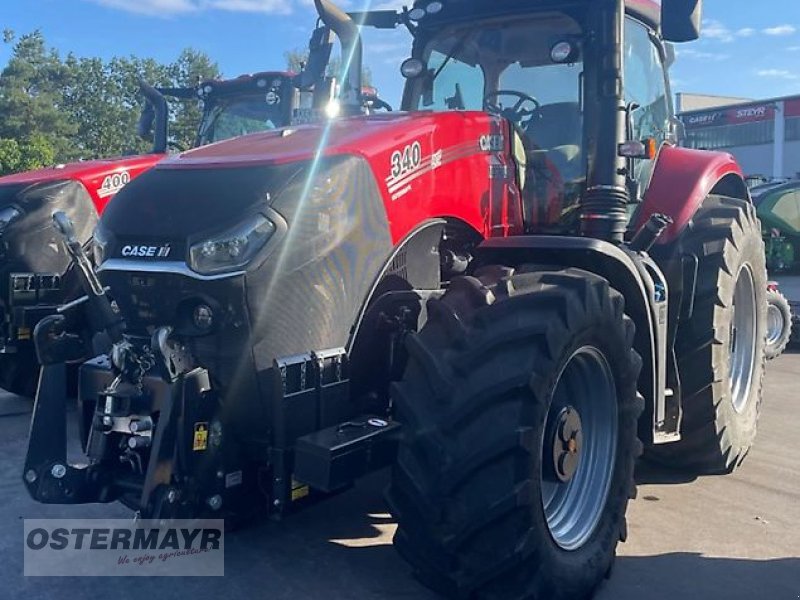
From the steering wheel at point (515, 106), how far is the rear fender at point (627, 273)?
1078mm

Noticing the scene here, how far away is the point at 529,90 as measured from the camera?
15.7 feet

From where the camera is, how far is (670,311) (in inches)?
188

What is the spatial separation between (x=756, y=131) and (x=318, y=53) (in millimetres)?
46097

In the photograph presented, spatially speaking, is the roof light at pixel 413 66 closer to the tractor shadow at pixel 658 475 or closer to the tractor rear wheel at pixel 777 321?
the tractor shadow at pixel 658 475

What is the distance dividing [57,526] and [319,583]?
146cm

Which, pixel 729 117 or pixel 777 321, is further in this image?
pixel 729 117

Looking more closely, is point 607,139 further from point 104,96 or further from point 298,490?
point 104,96

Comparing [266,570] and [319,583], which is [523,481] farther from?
[266,570]

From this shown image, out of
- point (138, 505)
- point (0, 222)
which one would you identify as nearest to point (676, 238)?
point (138, 505)

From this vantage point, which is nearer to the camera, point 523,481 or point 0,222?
point 523,481

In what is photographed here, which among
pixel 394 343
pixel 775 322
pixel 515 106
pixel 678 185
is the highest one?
pixel 515 106

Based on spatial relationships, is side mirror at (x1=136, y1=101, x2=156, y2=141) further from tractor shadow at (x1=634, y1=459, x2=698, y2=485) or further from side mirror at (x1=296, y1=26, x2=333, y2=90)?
tractor shadow at (x1=634, y1=459, x2=698, y2=485)

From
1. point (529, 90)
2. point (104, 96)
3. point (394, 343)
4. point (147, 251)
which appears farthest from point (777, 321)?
point (104, 96)

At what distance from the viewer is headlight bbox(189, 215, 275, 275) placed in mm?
3105
